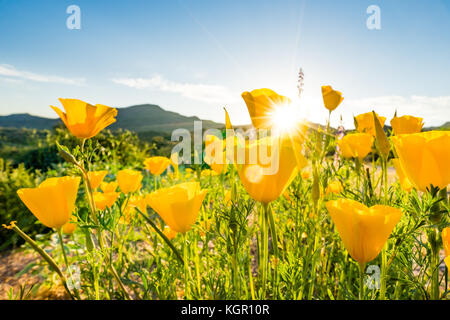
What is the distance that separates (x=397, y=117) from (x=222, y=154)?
0.47 m

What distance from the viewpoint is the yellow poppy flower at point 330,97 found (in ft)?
2.46

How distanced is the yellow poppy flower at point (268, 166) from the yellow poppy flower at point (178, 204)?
12 cm

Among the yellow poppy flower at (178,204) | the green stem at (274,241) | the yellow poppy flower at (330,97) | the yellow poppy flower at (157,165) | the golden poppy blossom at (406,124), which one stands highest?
the yellow poppy flower at (330,97)

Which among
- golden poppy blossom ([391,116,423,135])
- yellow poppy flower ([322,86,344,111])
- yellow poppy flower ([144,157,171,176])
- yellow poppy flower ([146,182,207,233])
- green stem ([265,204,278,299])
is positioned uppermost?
yellow poppy flower ([322,86,344,111])

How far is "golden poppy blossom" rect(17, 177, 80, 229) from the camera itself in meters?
0.53

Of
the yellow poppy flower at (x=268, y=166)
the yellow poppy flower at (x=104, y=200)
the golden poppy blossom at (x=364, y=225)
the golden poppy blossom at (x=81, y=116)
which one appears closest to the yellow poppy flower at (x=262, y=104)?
the yellow poppy flower at (x=268, y=166)

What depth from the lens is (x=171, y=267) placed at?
800mm

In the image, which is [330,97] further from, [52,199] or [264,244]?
[52,199]

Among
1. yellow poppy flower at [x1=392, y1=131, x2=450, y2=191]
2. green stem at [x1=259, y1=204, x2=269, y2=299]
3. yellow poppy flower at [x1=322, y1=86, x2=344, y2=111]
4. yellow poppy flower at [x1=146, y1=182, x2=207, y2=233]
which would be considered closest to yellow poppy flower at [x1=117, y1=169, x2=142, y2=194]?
yellow poppy flower at [x1=146, y1=182, x2=207, y2=233]

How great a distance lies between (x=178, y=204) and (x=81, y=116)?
0.28 m

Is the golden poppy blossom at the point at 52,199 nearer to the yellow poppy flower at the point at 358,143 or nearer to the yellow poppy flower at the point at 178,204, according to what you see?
the yellow poppy flower at the point at 178,204

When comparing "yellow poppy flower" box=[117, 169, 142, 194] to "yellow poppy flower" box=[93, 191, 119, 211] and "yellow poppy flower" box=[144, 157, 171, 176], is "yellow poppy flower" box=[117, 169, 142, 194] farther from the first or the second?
"yellow poppy flower" box=[144, 157, 171, 176]

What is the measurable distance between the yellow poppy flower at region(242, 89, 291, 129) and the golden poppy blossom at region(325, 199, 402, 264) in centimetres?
21
